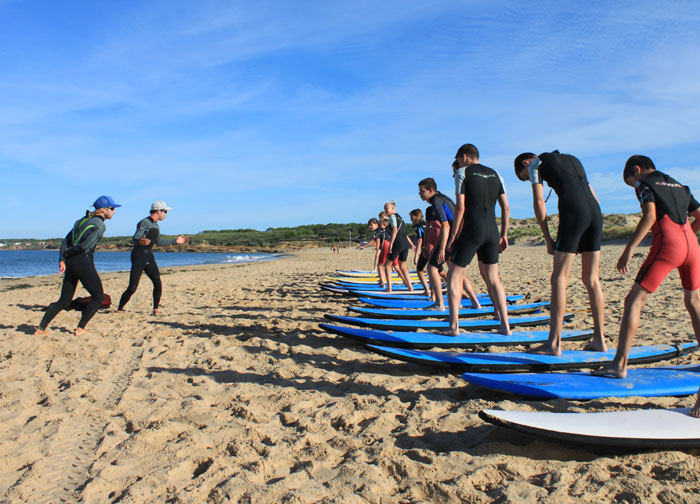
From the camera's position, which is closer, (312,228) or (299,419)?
(299,419)

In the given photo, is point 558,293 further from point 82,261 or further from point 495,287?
point 82,261

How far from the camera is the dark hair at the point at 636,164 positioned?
125 inches

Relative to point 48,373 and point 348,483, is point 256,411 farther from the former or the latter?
point 48,373

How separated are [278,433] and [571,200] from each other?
2.91 m

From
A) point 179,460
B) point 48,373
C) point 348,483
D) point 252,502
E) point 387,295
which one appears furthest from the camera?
point 387,295

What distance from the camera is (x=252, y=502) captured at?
201 cm

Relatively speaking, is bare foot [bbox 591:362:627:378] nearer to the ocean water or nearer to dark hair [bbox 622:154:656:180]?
dark hair [bbox 622:154:656:180]

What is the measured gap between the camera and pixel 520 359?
12.3ft

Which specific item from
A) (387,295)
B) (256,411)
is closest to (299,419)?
(256,411)

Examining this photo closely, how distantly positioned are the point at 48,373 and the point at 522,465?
4.15 metres

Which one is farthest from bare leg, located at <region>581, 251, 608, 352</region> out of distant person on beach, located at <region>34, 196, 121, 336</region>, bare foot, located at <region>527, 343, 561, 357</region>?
distant person on beach, located at <region>34, 196, 121, 336</region>

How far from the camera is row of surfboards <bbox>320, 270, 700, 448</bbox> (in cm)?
223

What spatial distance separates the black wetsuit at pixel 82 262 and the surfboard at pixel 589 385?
4813mm

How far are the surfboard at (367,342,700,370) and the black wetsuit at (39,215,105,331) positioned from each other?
12.5ft
